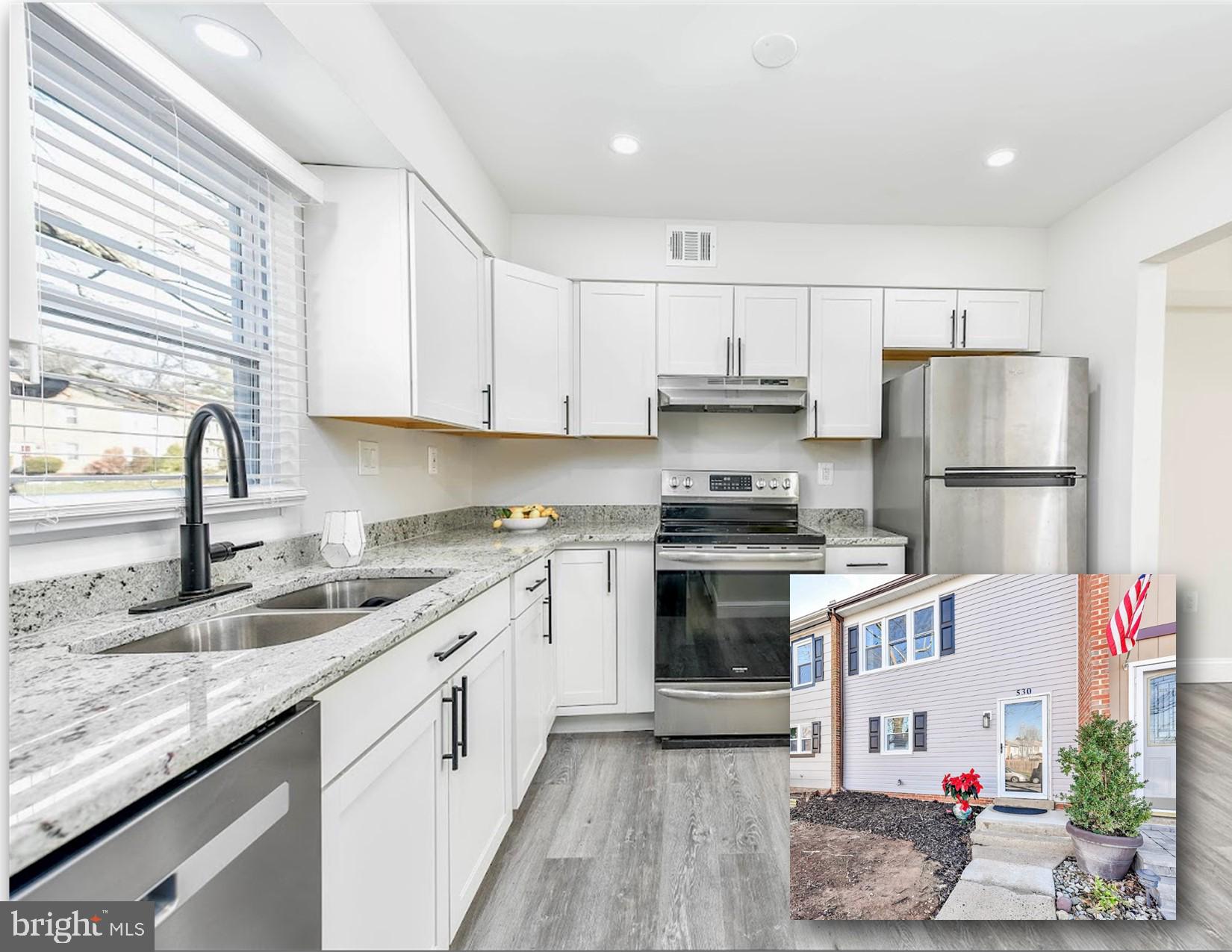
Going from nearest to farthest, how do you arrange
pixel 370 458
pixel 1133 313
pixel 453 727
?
1. pixel 453 727
2. pixel 370 458
3. pixel 1133 313

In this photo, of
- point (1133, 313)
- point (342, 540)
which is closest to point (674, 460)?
point (342, 540)

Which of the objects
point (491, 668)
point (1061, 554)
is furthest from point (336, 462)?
point (1061, 554)

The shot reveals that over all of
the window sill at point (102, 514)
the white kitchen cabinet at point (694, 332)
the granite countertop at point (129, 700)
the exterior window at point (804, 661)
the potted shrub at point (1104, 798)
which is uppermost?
the white kitchen cabinet at point (694, 332)

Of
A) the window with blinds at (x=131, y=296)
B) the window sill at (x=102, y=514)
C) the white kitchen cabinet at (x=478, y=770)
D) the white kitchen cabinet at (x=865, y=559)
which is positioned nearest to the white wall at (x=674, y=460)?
the white kitchen cabinet at (x=865, y=559)

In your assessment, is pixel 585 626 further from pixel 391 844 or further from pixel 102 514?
pixel 102 514

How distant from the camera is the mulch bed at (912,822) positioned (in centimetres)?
132

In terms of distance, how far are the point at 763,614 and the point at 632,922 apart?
1262 mm

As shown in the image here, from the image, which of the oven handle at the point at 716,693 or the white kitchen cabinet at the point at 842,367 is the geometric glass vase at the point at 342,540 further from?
the white kitchen cabinet at the point at 842,367

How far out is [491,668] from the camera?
1527 millimetres

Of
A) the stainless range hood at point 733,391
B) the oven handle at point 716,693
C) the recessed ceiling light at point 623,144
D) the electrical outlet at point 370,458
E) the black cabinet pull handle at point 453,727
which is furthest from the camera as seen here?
the stainless range hood at point 733,391

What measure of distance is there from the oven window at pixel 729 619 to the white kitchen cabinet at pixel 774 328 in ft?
3.50

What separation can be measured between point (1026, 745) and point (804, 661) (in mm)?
542

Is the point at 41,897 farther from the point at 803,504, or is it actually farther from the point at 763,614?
the point at 803,504

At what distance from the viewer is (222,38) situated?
3.73 ft
